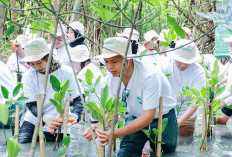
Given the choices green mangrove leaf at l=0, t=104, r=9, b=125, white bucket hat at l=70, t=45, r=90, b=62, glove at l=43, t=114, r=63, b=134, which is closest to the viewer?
green mangrove leaf at l=0, t=104, r=9, b=125

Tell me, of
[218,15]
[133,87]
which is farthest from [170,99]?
[218,15]

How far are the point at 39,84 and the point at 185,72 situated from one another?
5.35ft

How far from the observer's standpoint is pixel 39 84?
3.57m

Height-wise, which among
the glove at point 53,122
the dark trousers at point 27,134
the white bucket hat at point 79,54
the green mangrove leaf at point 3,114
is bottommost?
the dark trousers at point 27,134

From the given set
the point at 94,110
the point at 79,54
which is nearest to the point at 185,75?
the point at 79,54

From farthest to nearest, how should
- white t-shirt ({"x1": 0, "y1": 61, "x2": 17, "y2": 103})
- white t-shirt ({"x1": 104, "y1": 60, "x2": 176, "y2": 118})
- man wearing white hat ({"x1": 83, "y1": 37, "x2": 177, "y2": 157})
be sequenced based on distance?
white t-shirt ({"x1": 0, "y1": 61, "x2": 17, "y2": 103}) < white t-shirt ({"x1": 104, "y1": 60, "x2": 176, "y2": 118}) < man wearing white hat ({"x1": 83, "y1": 37, "x2": 177, "y2": 157})

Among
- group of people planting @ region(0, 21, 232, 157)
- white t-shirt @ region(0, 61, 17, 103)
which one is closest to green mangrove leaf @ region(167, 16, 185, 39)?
group of people planting @ region(0, 21, 232, 157)

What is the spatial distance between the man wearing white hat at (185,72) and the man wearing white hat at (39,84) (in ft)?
3.63

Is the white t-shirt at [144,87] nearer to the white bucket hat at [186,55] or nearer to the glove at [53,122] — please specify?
the glove at [53,122]

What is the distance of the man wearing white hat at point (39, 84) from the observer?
10.8ft

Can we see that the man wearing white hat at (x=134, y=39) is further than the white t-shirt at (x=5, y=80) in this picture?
No

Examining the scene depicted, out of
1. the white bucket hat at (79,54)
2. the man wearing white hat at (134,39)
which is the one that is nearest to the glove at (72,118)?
the man wearing white hat at (134,39)

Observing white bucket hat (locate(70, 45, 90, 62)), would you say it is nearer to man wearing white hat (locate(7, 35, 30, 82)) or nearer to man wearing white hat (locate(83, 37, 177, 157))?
man wearing white hat (locate(7, 35, 30, 82))

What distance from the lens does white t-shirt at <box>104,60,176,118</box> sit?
8.69 ft
